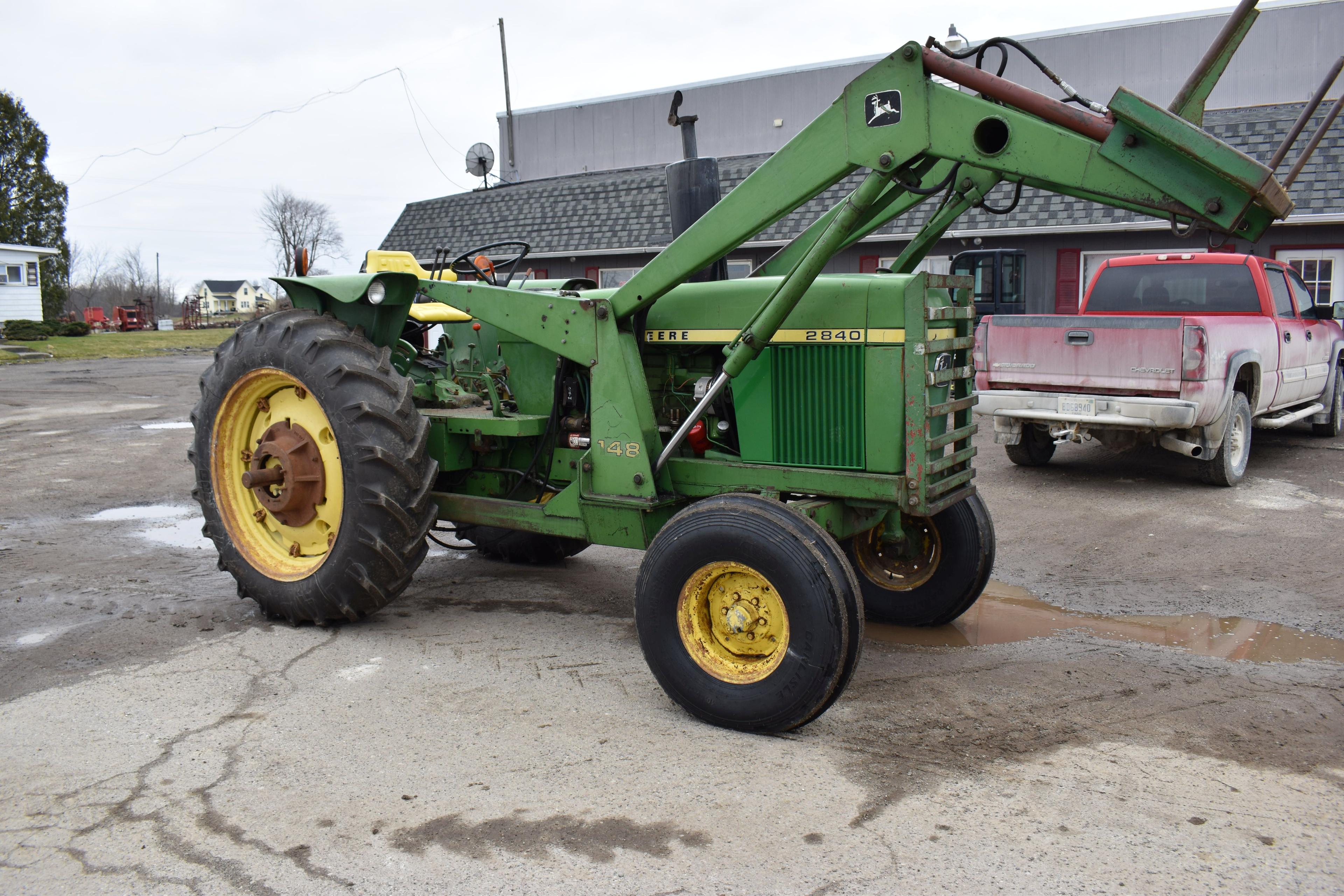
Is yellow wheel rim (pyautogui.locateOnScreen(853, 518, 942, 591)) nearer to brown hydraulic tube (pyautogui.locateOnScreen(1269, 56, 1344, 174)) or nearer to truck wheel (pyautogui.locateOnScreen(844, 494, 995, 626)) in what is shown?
truck wheel (pyautogui.locateOnScreen(844, 494, 995, 626))

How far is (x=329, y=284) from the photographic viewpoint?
530cm

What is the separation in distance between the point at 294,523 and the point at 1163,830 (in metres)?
4.09

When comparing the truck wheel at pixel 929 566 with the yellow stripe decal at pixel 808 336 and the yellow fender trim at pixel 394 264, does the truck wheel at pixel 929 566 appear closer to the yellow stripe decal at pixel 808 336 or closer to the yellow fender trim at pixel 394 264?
the yellow stripe decal at pixel 808 336

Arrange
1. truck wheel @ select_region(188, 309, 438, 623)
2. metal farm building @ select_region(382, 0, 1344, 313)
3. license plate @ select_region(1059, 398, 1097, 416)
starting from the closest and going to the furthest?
truck wheel @ select_region(188, 309, 438, 623) → license plate @ select_region(1059, 398, 1097, 416) → metal farm building @ select_region(382, 0, 1344, 313)

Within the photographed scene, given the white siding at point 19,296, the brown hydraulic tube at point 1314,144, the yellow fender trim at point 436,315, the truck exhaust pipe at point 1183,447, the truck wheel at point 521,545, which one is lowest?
the truck wheel at point 521,545

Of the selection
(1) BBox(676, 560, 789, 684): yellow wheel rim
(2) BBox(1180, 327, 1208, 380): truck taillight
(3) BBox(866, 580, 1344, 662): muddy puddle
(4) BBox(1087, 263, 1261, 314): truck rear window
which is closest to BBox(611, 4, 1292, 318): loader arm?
(1) BBox(676, 560, 789, 684): yellow wheel rim

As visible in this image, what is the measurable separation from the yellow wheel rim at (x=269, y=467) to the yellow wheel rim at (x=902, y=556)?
2636 mm

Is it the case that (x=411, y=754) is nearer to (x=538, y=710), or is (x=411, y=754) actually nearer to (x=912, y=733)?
(x=538, y=710)

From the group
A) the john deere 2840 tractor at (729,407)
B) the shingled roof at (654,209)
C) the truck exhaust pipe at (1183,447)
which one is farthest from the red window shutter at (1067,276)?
the john deere 2840 tractor at (729,407)

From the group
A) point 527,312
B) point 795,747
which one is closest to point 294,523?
point 527,312

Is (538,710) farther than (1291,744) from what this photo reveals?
Yes

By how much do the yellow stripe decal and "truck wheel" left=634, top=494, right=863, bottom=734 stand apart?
30.6 inches

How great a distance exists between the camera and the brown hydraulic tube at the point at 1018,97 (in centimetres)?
370

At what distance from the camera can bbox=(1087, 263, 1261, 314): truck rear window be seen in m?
9.88
